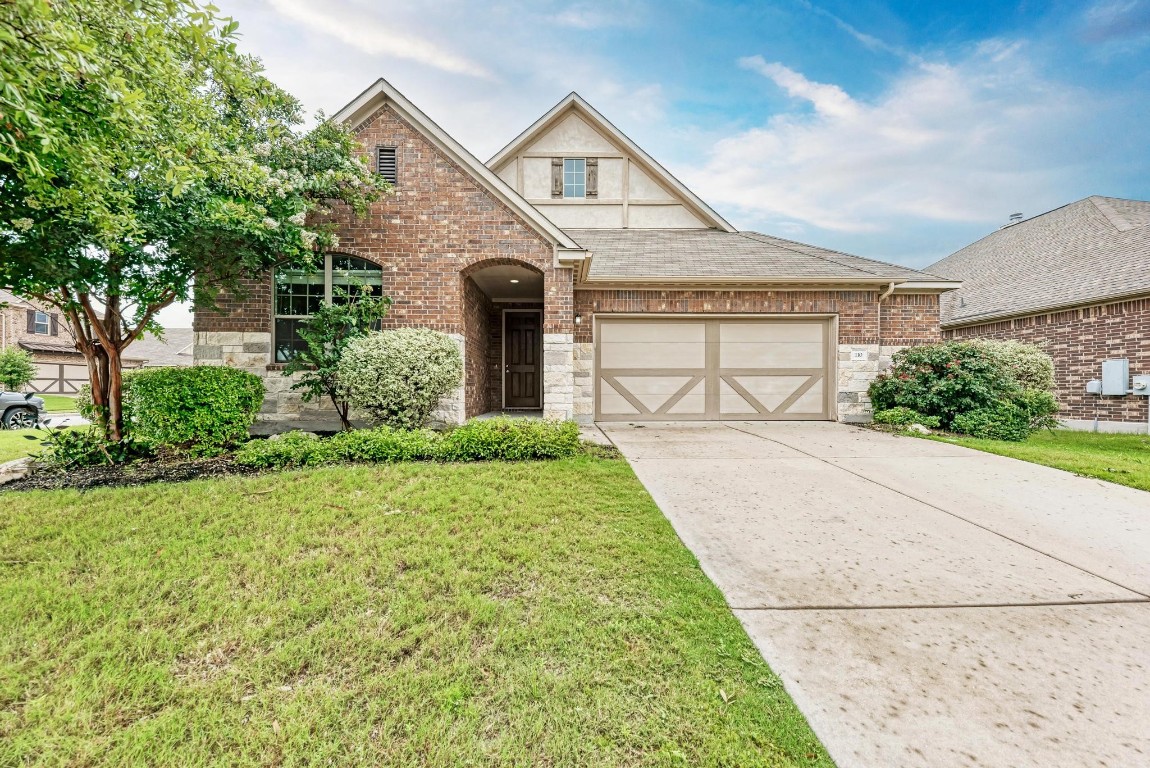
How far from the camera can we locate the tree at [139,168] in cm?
279

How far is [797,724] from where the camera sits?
1.68 m

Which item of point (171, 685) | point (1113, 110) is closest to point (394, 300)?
point (171, 685)

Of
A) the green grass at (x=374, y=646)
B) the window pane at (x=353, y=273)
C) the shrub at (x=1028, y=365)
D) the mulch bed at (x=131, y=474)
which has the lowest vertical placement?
the green grass at (x=374, y=646)

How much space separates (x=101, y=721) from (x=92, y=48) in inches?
132

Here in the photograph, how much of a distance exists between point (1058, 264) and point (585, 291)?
521 inches

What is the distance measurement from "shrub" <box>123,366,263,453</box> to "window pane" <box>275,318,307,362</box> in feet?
6.10

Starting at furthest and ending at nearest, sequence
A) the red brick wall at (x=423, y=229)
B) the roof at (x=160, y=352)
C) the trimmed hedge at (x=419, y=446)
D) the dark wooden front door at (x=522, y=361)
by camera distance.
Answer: the roof at (x=160, y=352) → the dark wooden front door at (x=522, y=361) → the red brick wall at (x=423, y=229) → the trimmed hedge at (x=419, y=446)

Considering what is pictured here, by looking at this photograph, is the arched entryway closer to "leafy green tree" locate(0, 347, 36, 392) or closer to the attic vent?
the attic vent

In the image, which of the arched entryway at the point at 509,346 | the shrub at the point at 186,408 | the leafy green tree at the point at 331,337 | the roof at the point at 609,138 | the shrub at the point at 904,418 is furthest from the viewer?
the roof at the point at 609,138

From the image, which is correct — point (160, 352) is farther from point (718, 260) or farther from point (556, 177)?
point (718, 260)

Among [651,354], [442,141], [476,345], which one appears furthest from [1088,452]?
[442,141]

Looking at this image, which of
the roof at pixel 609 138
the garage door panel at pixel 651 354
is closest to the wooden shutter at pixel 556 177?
the roof at pixel 609 138

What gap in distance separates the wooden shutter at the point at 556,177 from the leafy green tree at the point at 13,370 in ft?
68.4

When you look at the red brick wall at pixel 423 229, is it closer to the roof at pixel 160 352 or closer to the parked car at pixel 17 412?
the parked car at pixel 17 412
